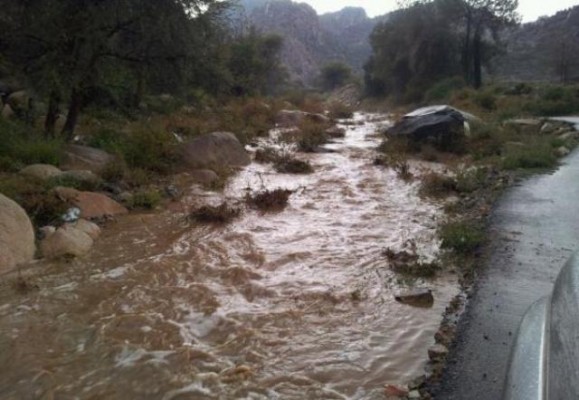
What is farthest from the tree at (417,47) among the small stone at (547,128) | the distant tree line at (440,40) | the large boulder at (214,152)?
the large boulder at (214,152)

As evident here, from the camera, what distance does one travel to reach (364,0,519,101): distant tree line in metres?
34.7

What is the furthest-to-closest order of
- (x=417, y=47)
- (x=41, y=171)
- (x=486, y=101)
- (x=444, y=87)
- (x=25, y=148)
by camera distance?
(x=417, y=47)
(x=444, y=87)
(x=486, y=101)
(x=25, y=148)
(x=41, y=171)

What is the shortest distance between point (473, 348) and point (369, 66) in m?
46.7

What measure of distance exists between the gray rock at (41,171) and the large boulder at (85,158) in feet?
2.61

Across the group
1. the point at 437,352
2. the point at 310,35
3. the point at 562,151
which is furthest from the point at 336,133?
the point at 310,35

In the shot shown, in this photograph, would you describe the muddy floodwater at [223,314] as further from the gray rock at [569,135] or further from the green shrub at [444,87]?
the green shrub at [444,87]

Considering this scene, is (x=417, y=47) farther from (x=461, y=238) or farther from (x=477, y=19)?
(x=461, y=238)

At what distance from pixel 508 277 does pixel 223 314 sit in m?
2.91

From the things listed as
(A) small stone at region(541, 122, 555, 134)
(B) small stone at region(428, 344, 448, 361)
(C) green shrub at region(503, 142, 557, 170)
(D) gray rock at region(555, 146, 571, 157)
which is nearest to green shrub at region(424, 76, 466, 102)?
(A) small stone at region(541, 122, 555, 134)

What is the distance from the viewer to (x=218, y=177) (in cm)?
1115

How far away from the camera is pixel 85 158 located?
10.1 metres

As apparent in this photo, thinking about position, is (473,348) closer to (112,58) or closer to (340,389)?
(340,389)

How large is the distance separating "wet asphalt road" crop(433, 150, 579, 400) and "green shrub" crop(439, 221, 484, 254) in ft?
0.63

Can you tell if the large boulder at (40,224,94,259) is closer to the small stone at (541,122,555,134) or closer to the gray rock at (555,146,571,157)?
the gray rock at (555,146,571,157)
